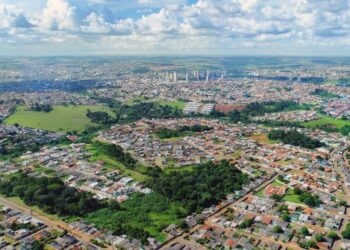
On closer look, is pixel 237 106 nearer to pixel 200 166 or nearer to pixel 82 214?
pixel 200 166

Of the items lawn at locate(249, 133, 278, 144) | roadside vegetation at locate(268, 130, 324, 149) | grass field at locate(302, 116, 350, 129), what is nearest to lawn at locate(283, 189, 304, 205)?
roadside vegetation at locate(268, 130, 324, 149)

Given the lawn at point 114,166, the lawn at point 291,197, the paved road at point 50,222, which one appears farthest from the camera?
the lawn at point 114,166

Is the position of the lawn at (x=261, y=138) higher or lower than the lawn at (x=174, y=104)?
higher

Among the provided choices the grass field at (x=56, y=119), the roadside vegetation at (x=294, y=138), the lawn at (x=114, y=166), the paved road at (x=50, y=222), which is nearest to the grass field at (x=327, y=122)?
the roadside vegetation at (x=294, y=138)

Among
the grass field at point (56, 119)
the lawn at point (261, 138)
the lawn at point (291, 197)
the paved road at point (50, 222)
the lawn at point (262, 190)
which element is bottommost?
the grass field at point (56, 119)

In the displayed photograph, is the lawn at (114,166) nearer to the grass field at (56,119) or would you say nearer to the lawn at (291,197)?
the lawn at (291,197)

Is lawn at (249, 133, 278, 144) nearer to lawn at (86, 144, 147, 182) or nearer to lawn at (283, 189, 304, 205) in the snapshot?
lawn at (283, 189, 304, 205)

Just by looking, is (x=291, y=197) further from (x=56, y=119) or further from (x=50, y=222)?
(x=56, y=119)

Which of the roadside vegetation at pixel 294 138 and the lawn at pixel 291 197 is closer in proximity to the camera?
the lawn at pixel 291 197
